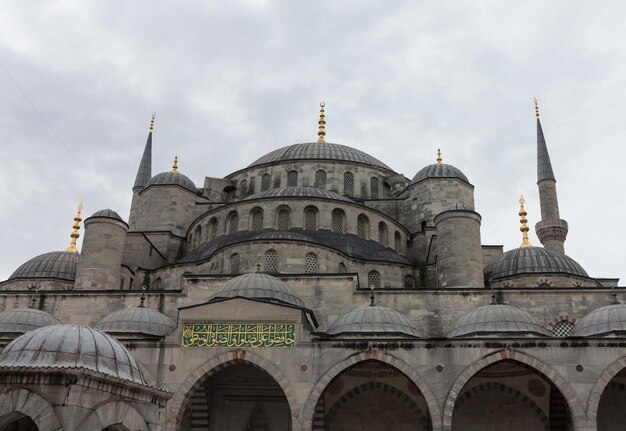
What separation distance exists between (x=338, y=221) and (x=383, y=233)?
1809 millimetres

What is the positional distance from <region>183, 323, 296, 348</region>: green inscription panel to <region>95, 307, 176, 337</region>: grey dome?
3.38ft

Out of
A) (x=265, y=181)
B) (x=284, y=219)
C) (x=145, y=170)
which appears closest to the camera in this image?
(x=284, y=219)

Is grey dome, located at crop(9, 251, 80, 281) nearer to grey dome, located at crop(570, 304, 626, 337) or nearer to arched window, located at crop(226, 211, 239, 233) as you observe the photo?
arched window, located at crop(226, 211, 239, 233)

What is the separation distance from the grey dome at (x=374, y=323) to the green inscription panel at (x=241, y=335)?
4.61 feet

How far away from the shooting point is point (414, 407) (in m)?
17.8

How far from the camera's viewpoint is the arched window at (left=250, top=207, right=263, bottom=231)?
23.0 m

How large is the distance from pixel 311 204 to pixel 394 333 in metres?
7.70

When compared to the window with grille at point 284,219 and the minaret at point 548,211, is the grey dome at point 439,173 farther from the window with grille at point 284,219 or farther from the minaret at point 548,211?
the window with grille at point 284,219

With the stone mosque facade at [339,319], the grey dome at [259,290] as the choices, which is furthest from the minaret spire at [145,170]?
the grey dome at [259,290]

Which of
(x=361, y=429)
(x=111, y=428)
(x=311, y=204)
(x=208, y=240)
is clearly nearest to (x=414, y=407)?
(x=361, y=429)

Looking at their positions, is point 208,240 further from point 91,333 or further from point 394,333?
point 91,333

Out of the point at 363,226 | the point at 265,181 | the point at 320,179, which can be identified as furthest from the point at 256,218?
the point at 320,179

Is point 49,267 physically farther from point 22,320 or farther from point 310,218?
point 310,218

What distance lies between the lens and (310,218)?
23188 millimetres
